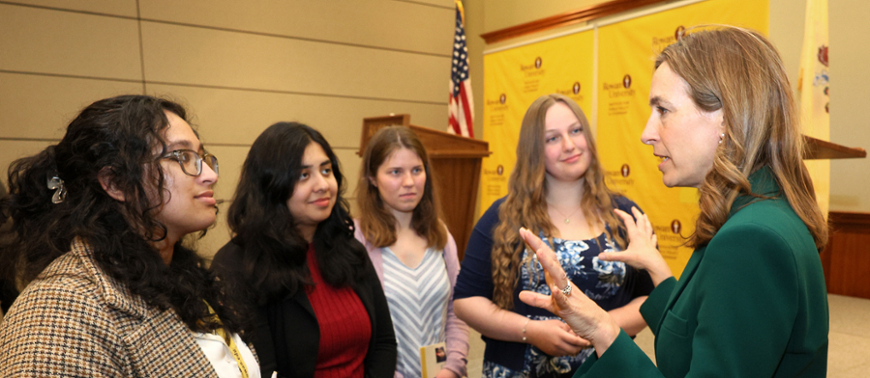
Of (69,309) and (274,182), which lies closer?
(69,309)

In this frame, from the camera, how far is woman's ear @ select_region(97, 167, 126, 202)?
119cm

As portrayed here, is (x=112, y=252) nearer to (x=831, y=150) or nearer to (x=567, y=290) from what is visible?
(x=567, y=290)

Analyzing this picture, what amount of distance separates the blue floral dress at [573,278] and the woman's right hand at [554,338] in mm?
89

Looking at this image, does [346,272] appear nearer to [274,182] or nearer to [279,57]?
[274,182]

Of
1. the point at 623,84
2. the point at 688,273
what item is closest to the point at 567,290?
the point at 688,273

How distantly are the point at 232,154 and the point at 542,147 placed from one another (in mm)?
4114

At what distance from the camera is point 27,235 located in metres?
1.18

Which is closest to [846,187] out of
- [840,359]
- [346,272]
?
[840,359]

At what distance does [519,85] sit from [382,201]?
11.8 feet

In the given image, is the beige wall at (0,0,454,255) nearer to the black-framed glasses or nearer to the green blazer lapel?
the black-framed glasses

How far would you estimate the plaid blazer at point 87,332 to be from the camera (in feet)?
3.22

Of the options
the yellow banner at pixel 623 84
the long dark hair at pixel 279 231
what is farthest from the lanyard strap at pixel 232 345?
the yellow banner at pixel 623 84

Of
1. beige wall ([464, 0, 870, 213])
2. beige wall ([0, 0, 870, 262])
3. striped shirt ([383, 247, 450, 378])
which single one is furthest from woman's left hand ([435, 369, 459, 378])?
beige wall ([464, 0, 870, 213])

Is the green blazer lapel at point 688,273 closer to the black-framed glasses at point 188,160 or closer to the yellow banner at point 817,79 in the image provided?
the black-framed glasses at point 188,160
